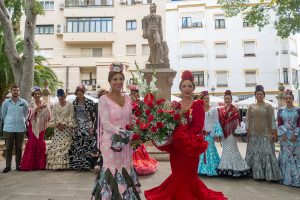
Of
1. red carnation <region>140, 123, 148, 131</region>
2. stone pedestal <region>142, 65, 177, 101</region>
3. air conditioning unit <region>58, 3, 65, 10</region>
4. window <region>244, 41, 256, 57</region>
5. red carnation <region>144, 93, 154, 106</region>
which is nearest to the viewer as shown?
red carnation <region>140, 123, 148, 131</region>

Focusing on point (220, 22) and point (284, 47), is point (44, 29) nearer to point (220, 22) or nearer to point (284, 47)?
point (220, 22)

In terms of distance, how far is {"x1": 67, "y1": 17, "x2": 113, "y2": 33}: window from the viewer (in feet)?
111

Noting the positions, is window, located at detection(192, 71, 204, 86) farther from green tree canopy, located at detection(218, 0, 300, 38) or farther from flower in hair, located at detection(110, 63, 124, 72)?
flower in hair, located at detection(110, 63, 124, 72)

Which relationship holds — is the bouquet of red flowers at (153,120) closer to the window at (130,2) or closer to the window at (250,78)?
the window at (250,78)

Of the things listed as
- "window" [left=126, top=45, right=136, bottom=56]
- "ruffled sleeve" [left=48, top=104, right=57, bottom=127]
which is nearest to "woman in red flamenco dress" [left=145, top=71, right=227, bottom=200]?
"ruffled sleeve" [left=48, top=104, right=57, bottom=127]

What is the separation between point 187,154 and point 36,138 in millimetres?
5216

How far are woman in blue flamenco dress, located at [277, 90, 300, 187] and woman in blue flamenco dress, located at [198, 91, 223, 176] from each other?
1.29m

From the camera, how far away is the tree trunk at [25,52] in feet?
31.8

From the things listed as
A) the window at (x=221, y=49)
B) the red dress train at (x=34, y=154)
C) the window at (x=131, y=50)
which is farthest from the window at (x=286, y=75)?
the red dress train at (x=34, y=154)

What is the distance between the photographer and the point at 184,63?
33.0 m

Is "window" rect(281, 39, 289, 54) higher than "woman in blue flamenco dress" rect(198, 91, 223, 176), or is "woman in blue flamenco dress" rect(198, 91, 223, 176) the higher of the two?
"window" rect(281, 39, 289, 54)

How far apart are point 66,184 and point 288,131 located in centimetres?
462

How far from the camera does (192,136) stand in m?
3.58

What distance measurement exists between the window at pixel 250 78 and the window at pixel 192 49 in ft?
18.5
